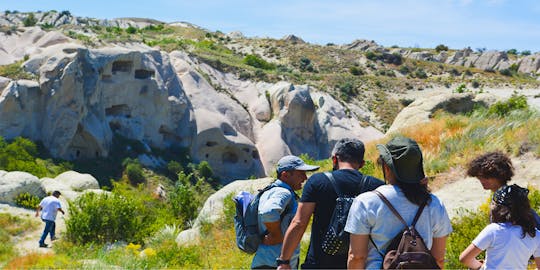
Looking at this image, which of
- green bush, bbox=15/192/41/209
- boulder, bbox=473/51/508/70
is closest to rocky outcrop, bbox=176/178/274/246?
green bush, bbox=15/192/41/209

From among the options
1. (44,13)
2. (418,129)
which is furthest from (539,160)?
(44,13)

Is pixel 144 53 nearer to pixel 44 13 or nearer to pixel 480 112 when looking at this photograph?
pixel 480 112

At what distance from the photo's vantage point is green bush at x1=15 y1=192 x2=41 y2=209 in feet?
58.7

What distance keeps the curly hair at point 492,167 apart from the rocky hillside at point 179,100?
28522mm

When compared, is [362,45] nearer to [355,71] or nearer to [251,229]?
[355,71]

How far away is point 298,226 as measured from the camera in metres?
3.76

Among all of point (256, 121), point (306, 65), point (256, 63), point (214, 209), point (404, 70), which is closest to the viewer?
point (214, 209)

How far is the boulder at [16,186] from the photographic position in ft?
58.6

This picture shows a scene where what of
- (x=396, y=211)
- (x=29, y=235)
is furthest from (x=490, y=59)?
(x=396, y=211)

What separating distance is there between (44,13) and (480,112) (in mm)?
91426

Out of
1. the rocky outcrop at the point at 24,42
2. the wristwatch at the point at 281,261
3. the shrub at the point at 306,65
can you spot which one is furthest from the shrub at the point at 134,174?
the shrub at the point at 306,65

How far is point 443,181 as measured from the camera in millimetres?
10102

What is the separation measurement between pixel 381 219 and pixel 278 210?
102cm

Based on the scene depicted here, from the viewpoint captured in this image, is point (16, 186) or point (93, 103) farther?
point (93, 103)
